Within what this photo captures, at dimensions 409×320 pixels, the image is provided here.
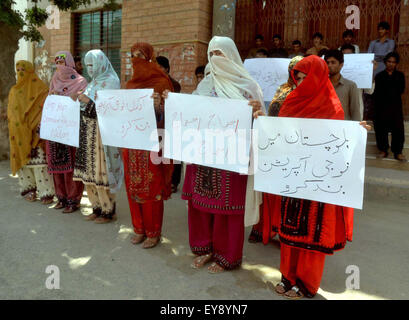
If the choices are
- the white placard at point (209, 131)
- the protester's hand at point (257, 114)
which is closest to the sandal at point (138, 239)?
the white placard at point (209, 131)

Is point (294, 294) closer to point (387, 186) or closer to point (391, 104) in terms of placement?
point (387, 186)

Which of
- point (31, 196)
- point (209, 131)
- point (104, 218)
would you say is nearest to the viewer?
point (209, 131)

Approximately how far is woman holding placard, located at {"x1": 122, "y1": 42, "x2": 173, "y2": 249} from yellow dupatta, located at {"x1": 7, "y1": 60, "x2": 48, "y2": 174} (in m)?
1.88

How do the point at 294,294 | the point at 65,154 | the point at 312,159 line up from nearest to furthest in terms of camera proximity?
the point at 312,159
the point at 294,294
the point at 65,154

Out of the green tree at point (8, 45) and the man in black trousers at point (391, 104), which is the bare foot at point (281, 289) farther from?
the green tree at point (8, 45)

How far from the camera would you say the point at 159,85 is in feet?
9.89

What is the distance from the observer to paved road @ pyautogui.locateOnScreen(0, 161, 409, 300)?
2.41 meters

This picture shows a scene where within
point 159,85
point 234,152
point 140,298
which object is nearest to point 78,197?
point 159,85

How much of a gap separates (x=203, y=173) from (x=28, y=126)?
2.81 meters

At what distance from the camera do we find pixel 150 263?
9.37 ft

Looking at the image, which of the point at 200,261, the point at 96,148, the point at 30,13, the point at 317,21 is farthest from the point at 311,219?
the point at 30,13

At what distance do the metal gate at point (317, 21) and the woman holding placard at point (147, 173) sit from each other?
4.75 meters

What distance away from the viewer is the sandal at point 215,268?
2683mm

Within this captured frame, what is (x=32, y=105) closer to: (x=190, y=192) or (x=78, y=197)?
(x=78, y=197)
